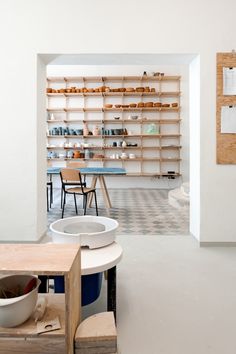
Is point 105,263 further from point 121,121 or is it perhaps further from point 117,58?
point 121,121

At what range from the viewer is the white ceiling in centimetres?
315

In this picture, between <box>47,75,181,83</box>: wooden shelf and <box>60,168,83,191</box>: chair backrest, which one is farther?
<box>47,75,181,83</box>: wooden shelf

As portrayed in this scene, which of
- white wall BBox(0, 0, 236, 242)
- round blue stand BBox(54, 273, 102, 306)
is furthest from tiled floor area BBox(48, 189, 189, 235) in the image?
round blue stand BBox(54, 273, 102, 306)

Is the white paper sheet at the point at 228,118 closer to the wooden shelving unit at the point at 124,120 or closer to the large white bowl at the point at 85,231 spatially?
the large white bowl at the point at 85,231

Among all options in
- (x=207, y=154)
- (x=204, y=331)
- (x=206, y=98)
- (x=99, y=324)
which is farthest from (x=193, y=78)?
(x=99, y=324)

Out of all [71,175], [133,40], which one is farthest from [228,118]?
[71,175]

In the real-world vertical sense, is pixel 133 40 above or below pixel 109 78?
below

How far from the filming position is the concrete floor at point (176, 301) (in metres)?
1.52

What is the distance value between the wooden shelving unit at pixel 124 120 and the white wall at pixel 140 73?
0.15 metres

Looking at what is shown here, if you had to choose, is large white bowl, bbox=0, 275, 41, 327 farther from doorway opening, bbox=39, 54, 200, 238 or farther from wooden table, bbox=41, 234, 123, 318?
doorway opening, bbox=39, 54, 200, 238

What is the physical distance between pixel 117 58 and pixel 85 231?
2.09 metres

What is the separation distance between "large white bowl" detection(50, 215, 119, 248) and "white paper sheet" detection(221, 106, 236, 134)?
1721mm

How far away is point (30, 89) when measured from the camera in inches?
122

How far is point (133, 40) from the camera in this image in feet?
10.1
